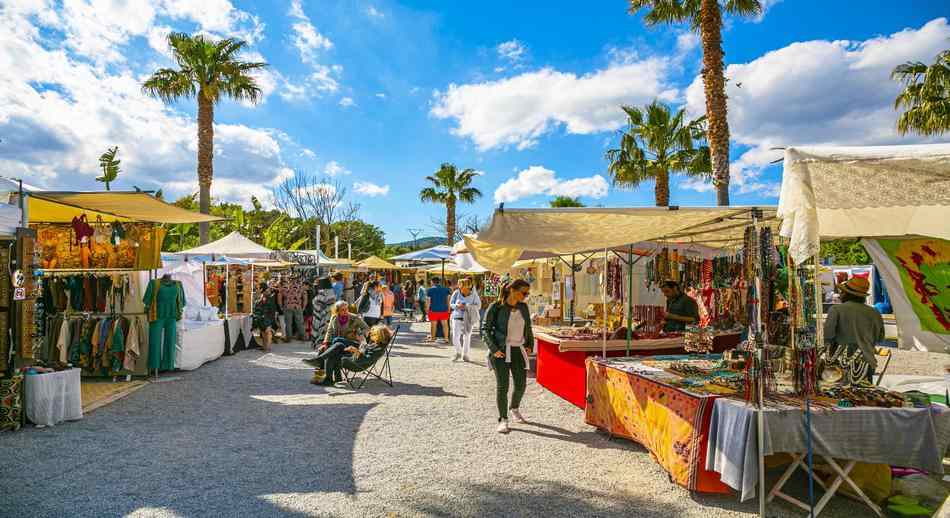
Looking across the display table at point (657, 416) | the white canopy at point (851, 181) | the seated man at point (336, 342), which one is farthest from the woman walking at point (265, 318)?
the white canopy at point (851, 181)

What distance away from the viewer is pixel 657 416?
4.46 metres

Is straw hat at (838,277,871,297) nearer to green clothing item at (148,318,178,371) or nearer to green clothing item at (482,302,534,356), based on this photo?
green clothing item at (482,302,534,356)

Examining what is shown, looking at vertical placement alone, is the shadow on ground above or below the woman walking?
below

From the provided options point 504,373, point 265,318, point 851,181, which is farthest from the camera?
point 265,318

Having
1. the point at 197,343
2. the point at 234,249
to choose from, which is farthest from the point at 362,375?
the point at 234,249

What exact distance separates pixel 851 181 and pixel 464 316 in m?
7.94

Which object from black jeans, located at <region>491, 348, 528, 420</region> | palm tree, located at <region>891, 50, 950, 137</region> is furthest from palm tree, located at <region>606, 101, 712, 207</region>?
black jeans, located at <region>491, 348, 528, 420</region>

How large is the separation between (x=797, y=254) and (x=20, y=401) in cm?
726

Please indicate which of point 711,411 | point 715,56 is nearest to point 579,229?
point 711,411

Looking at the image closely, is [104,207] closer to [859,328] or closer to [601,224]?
[601,224]

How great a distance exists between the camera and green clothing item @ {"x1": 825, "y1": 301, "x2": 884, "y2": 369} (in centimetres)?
470

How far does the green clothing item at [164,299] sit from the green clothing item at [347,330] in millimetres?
2462

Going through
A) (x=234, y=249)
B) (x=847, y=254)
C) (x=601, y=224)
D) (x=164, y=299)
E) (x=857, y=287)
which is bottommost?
(x=164, y=299)

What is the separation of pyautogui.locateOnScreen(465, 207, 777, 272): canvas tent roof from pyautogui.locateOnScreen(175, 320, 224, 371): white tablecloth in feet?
20.7
